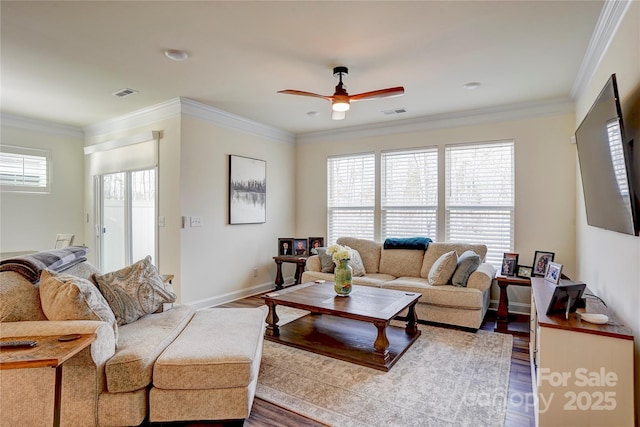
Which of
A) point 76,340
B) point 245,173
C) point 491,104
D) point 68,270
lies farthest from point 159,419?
point 491,104

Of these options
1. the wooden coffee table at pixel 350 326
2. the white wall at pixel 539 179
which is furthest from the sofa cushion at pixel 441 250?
the wooden coffee table at pixel 350 326

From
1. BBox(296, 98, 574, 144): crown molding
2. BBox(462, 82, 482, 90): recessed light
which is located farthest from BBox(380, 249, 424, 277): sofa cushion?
BBox(462, 82, 482, 90): recessed light

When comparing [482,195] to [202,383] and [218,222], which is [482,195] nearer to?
[218,222]

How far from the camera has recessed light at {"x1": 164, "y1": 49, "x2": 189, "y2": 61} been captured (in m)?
2.87

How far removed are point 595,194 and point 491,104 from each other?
2.23 metres

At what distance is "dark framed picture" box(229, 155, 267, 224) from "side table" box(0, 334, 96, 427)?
331cm

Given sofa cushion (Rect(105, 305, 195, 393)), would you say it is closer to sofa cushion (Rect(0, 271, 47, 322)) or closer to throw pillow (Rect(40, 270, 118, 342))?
throw pillow (Rect(40, 270, 118, 342))

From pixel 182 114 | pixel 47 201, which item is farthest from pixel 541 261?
pixel 47 201

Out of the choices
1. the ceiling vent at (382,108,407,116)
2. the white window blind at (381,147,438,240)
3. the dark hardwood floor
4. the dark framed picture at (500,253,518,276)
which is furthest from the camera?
the white window blind at (381,147,438,240)

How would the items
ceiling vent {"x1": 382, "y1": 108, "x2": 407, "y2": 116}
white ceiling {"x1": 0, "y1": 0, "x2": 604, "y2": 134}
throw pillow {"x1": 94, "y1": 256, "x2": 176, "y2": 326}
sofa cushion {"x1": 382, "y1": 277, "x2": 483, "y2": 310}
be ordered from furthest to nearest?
ceiling vent {"x1": 382, "y1": 108, "x2": 407, "y2": 116}, sofa cushion {"x1": 382, "y1": 277, "x2": 483, "y2": 310}, throw pillow {"x1": 94, "y1": 256, "x2": 176, "y2": 326}, white ceiling {"x1": 0, "y1": 0, "x2": 604, "y2": 134}

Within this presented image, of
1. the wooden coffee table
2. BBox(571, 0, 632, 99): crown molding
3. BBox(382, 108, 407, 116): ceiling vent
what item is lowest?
the wooden coffee table

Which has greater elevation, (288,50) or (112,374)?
(288,50)

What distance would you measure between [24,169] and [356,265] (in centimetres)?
518

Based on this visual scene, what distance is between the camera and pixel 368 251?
4.95m
